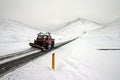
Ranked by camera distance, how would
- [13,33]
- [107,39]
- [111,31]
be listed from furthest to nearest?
[13,33]
[111,31]
[107,39]

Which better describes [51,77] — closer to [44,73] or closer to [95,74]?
[44,73]

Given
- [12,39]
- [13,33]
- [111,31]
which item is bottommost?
[12,39]

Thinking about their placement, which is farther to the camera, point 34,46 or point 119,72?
point 34,46

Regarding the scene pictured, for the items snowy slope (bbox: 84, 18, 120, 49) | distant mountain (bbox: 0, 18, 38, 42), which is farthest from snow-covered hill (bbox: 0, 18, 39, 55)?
snowy slope (bbox: 84, 18, 120, 49)

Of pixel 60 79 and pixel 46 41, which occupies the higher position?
pixel 46 41

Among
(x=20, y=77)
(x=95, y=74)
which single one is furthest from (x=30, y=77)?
(x=95, y=74)

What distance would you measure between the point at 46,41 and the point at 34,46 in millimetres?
2098

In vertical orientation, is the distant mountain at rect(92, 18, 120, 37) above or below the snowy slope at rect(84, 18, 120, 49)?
above

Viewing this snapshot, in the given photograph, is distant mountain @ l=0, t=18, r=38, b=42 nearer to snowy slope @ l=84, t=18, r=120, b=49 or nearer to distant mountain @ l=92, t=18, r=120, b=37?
snowy slope @ l=84, t=18, r=120, b=49

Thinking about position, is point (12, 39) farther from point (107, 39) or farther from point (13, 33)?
point (13, 33)

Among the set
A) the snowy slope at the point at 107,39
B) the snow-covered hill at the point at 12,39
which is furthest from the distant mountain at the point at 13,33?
the snowy slope at the point at 107,39

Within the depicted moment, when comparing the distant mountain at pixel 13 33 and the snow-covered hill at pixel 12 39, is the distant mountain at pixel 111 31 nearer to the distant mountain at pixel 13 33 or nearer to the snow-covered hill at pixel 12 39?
the snow-covered hill at pixel 12 39

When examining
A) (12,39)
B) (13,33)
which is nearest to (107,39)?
(12,39)

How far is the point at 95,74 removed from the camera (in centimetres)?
659
